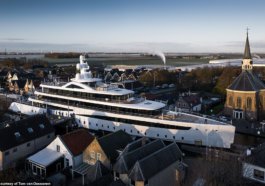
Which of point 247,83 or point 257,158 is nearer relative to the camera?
point 257,158

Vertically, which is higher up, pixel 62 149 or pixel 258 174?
pixel 62 149

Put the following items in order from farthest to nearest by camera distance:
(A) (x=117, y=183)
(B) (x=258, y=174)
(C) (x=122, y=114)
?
(C) (x=122, y=114), (B) (x=258, y=174), (A) (x=117, y=183)

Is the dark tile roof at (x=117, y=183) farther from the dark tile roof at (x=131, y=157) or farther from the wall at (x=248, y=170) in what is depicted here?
the wall at (x=248, y=170)

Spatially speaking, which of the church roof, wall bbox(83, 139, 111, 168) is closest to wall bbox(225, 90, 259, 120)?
the church roof

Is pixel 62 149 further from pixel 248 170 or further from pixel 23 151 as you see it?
pixel 248 170

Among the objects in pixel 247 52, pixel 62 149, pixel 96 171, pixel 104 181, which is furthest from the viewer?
pixel 247 52

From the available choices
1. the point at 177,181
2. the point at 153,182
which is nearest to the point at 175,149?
the point at 177,181

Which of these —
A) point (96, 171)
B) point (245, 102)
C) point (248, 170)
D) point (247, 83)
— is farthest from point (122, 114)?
point (247, 83)

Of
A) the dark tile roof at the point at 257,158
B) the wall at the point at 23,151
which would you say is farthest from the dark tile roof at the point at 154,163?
the wall at the point at 23,151
